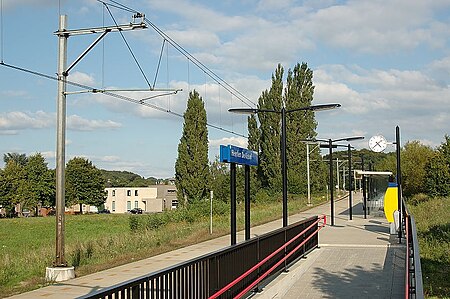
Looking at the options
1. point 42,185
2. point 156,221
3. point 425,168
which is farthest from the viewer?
point 42,185

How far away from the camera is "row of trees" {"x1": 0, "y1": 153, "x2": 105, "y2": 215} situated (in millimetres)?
91500

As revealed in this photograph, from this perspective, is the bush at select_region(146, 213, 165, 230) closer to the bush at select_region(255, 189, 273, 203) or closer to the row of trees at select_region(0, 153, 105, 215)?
the bush at select_region(255, 189, 273, 203)

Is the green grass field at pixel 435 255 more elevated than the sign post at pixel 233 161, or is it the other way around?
the sign post at pixel 233 161

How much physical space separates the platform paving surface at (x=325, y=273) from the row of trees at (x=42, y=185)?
75.4 metres

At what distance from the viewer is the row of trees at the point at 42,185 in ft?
300

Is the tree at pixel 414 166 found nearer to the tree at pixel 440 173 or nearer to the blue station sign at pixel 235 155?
Answer: the tree at pixel 440 173

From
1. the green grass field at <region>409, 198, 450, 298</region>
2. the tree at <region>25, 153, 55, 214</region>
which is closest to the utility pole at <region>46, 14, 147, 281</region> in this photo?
the green grass field at <region>409, 198, 450, 298</region>

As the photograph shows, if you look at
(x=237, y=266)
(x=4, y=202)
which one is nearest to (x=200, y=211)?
(x=237, y=266)

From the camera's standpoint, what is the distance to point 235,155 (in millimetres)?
12742

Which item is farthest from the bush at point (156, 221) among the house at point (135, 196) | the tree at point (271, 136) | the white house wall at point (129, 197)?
the white house wall at point (129, 197)

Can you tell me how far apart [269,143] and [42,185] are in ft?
156

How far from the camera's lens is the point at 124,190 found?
135 meters

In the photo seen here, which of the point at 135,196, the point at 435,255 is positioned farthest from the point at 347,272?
the point at 135,196

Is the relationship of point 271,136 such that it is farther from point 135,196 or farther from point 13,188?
point 135,196
